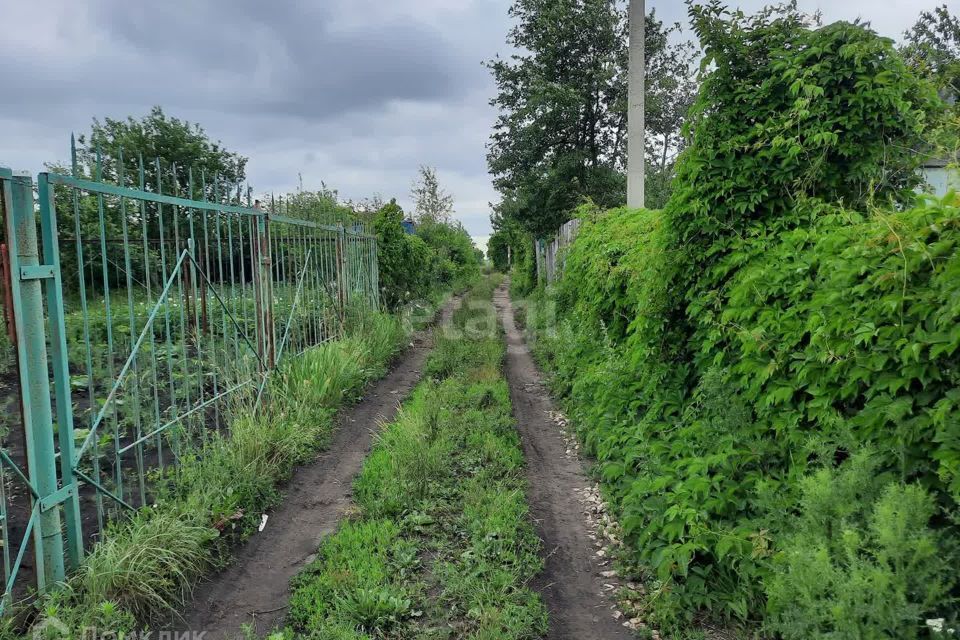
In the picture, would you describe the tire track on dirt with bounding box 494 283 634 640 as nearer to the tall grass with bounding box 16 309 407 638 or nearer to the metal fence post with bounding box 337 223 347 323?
the tall grass with bounding box 16 309 407 638

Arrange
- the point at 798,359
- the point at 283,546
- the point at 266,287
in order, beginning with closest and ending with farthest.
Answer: the point at 798,359 → the point at 283,546 → the point at 266,287

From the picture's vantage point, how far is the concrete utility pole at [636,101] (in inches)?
320

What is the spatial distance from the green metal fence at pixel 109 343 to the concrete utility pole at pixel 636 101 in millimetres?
4874

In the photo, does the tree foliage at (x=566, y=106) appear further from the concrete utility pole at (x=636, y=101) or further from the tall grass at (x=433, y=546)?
the tall grass at (x=433, y=546)

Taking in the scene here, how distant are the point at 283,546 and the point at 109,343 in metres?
1.89

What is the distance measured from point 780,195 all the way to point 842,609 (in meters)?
2.64

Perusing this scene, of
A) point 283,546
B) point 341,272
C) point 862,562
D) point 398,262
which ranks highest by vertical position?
point 398,262

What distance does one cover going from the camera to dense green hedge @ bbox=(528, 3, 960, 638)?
2230 millimetres

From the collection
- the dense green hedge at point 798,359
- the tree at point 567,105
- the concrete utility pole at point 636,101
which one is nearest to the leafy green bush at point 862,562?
the dense green hedge at point 798,359

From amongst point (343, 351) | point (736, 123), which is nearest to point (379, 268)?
point (343, 351)

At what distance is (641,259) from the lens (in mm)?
5469

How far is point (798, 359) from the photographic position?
3.03 meters

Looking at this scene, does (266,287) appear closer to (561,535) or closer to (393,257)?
(561,535)

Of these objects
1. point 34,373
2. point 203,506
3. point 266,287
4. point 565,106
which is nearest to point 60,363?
point 34,373
